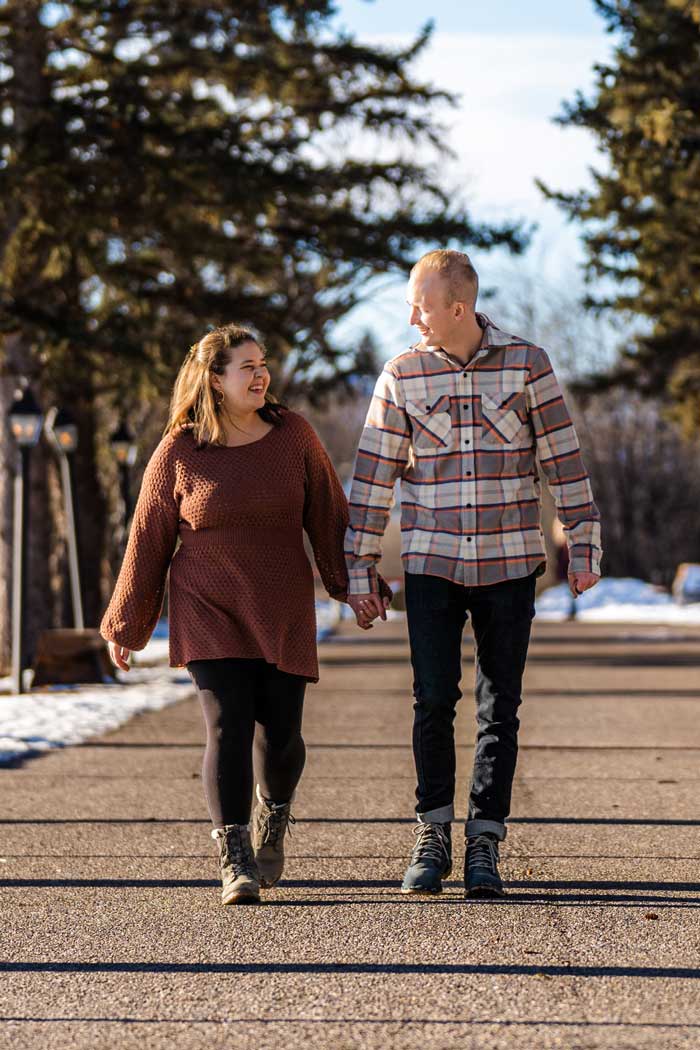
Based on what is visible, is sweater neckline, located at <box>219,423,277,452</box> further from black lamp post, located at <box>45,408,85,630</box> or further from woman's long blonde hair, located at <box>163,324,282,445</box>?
black lamp post, located at <box>45,408,85,630</box>

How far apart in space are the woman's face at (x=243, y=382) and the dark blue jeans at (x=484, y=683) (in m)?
0.75

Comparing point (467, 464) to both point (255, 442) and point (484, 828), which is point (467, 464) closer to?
point (255, 442)

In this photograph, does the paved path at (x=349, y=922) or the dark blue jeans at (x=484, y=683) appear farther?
the dark blue jeans at (x=484, y=683)

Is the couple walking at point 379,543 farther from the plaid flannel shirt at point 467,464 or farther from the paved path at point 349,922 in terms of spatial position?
the paved path at point 349,922

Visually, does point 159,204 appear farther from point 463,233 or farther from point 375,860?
point 375,860

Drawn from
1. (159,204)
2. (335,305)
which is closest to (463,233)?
(159,204)

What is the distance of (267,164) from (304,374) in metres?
12.5

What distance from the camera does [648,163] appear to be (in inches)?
752

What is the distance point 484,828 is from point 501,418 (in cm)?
130

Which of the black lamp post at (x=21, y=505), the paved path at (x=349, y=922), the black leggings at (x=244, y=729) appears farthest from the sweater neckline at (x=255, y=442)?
the black lamp post at (x=21, y=505)

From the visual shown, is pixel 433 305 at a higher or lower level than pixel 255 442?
higher

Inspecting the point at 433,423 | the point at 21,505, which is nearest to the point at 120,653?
the point at 433,423

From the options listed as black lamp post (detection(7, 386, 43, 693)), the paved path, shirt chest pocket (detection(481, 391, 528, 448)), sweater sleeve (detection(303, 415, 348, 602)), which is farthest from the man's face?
black lamp post (detection(7, 386, 43, 693))

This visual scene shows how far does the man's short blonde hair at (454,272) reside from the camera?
5.43 metres
